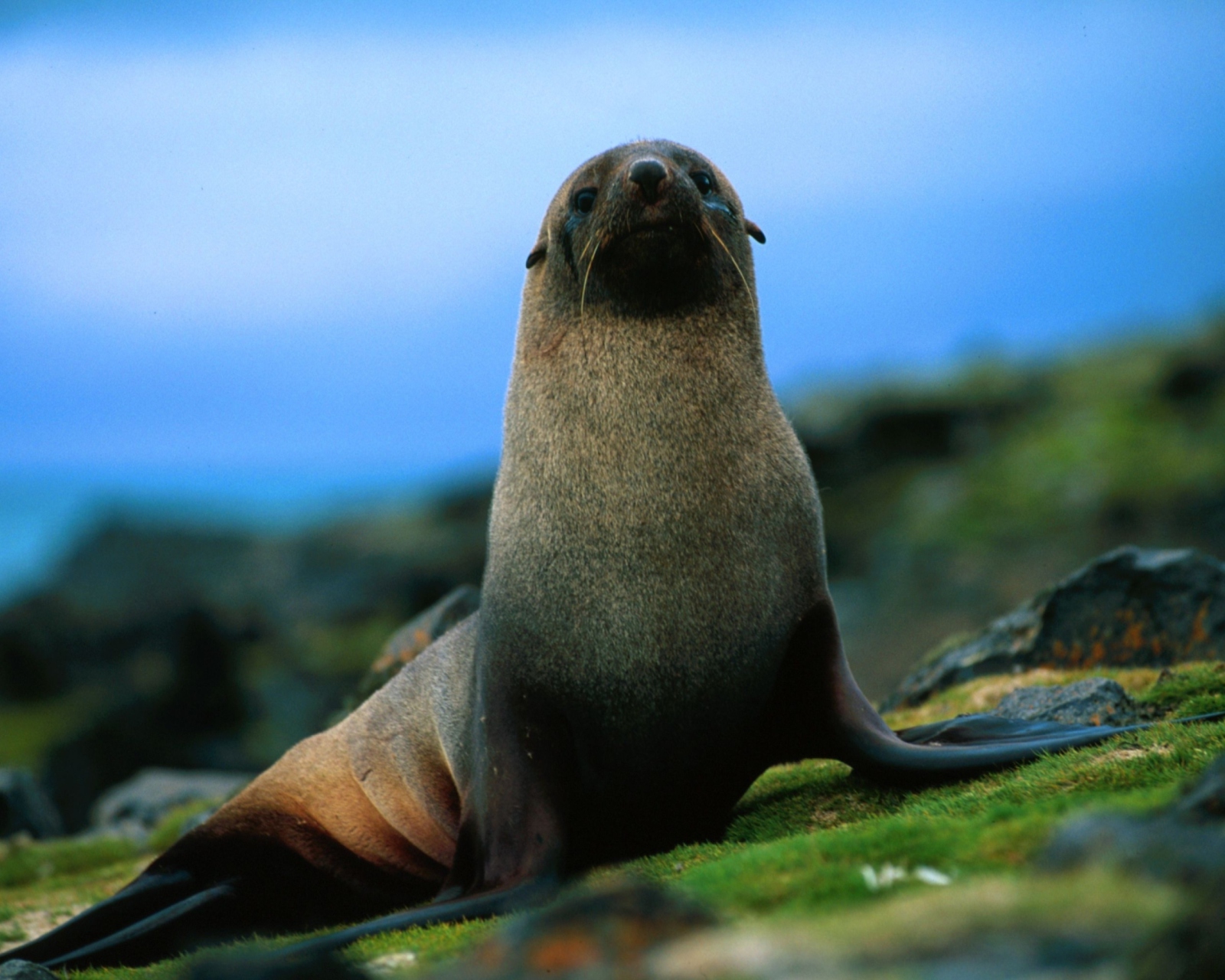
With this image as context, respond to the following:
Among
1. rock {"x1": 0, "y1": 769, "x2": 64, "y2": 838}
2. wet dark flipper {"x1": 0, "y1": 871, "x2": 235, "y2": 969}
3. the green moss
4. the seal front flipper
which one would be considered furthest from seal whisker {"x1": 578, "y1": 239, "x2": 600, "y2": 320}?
the green moss

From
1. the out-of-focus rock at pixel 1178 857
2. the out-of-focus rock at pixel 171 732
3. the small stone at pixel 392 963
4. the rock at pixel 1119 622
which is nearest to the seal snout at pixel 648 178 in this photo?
the small stone at pixel 392 963

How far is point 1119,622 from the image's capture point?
9.78 metres

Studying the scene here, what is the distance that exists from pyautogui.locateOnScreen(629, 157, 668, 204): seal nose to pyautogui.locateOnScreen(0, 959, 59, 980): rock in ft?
14.6

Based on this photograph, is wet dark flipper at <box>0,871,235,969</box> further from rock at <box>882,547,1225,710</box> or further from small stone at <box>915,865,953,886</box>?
rock at <box>882,547,1225,710</box>

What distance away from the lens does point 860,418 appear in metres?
38.5

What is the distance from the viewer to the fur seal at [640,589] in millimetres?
6105

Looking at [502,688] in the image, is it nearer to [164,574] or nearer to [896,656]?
[896,656]

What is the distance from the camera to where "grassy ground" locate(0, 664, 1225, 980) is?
99.6 inches

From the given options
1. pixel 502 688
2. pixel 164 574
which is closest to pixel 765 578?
pixel 502 688

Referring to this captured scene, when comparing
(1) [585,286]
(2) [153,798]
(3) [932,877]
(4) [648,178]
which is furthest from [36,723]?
(3) [932,877]

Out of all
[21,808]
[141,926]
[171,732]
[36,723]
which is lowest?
[141,926]

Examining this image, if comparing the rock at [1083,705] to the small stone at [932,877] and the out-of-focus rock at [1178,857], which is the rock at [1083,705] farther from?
the out-of-focus rock at [1178,857]

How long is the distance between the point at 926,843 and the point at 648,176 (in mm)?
3479

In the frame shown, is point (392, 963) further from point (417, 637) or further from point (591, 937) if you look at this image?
point (417, 637)
